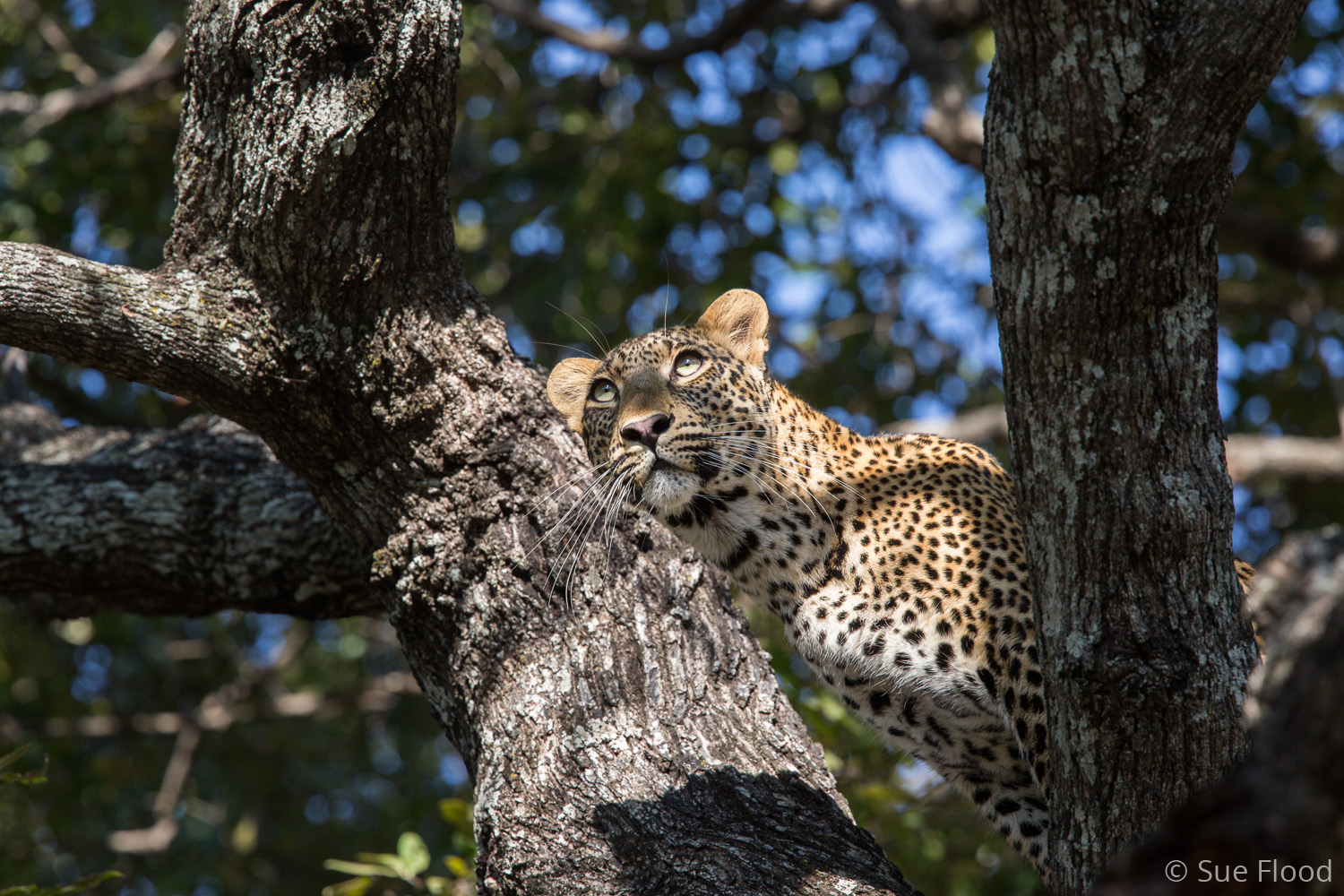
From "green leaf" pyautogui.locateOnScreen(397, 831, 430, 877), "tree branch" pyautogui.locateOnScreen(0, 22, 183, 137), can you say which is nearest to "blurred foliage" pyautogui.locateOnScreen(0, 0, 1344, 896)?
"tree branch" pyautogui.locateOnScreen(0, 22, 183, 137)

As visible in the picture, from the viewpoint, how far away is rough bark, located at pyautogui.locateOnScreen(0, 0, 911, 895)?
341 centimetres

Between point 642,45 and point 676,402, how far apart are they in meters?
5.61

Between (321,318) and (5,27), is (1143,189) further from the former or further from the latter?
(5,27)

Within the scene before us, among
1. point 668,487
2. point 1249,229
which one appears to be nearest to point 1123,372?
point 668,487

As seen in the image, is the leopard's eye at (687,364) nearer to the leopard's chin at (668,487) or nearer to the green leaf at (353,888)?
the leopard's chin at (668,487)

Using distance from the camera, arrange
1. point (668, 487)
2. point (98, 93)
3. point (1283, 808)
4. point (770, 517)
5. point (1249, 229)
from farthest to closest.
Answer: point (98, 93) < point (1249, 229) < point (770, 517) < point (668, 487) < point (1283, 808)

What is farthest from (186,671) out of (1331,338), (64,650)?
(1331,338)

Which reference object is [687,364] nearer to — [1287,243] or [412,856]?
[412,856]

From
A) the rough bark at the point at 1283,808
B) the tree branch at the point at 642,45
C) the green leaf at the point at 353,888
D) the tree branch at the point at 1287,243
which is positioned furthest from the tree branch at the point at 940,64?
the rough bark at the point at 1283,808

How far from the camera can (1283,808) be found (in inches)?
56.6

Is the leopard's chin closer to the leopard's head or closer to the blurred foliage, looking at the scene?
the leopard's head

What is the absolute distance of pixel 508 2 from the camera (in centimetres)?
887

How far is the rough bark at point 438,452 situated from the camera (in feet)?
11.2

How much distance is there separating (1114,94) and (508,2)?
7350mm
